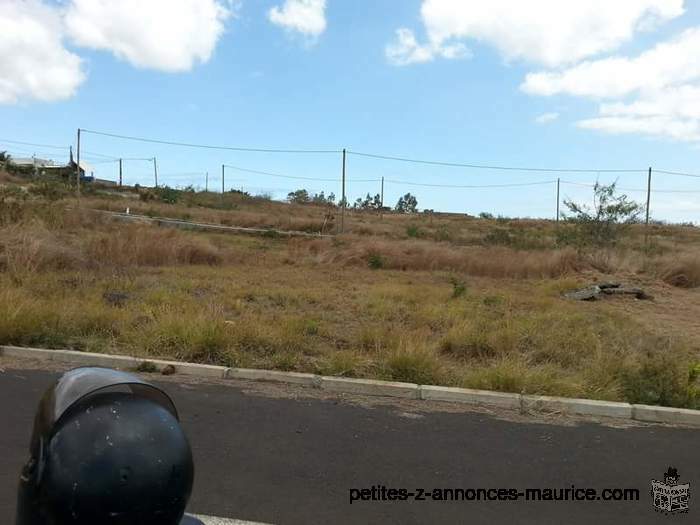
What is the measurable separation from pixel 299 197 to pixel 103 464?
54.1 meters

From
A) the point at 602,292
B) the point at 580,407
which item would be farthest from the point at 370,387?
the point at 602,292

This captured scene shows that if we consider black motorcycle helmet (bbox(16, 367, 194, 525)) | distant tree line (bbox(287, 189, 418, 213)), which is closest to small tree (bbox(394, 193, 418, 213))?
distant tree line (bbox(287, 189, 418, 213))

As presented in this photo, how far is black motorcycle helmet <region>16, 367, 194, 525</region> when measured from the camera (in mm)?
1475

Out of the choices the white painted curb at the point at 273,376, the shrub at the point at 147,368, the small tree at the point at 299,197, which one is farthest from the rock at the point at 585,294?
the small tree at the point at 299,197

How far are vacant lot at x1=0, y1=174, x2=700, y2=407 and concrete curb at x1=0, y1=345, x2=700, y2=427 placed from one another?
0.26 meters

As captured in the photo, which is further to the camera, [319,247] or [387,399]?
[319,247]

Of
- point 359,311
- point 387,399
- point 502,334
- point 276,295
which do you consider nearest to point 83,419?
point 387,399

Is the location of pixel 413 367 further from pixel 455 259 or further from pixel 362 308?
pixel 455 259

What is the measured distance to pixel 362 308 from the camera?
10094mm

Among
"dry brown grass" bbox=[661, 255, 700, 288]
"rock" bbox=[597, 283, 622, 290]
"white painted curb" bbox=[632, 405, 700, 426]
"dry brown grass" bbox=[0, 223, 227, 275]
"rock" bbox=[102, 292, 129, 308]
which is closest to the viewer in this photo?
"white painted curb" bbox=[632, 405, 700, 426]

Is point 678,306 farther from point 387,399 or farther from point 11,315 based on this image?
point 11,315

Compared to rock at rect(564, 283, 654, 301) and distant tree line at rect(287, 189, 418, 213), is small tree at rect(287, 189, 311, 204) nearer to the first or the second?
distant tree line at rect(287, 189, 418, 213)

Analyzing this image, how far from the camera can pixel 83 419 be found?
1.57 m

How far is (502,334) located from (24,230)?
11.0m
